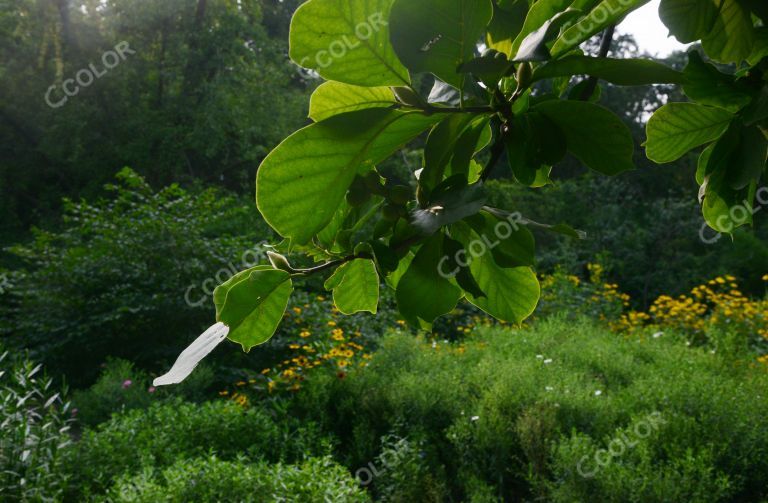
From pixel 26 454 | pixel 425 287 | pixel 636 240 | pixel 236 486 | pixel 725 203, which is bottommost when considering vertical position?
pixel 636 240

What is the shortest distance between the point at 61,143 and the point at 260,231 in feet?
14.6

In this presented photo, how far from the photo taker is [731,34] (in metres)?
0.47

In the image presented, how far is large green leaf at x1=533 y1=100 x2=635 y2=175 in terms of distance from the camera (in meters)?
0.40

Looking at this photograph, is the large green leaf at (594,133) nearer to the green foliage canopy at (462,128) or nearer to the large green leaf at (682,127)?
the green foliage canopy at (462,128)

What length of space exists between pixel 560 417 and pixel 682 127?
3609 mm

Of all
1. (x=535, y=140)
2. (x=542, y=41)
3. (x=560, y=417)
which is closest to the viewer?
(x=542, y=41)

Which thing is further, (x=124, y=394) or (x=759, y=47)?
(x=124, y=394)

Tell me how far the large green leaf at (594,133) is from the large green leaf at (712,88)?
99mm

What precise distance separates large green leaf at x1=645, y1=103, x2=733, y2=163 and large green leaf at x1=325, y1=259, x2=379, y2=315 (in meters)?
0.25

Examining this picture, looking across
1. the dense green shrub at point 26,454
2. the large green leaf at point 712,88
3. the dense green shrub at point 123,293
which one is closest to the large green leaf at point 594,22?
the large green leaf at point 712,88

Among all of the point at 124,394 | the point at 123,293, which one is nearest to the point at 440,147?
the point at 124,394

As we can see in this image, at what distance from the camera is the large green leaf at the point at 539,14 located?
36cm

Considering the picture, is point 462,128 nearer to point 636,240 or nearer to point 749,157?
point 749,157

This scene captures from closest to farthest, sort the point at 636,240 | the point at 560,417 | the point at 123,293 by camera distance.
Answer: the point at 560,417, the point at 123,293, the point at 636,240
